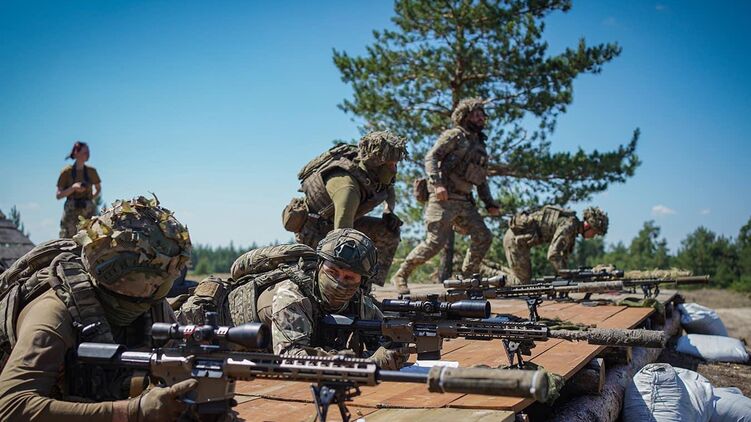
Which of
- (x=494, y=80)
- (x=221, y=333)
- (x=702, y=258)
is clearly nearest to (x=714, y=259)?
(x=702, y=258)

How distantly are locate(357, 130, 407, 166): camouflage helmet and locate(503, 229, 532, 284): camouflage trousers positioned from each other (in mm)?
5657

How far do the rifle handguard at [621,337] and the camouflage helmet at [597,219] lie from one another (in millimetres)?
7310

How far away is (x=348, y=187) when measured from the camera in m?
6.55

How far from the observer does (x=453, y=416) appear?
11.7 ft

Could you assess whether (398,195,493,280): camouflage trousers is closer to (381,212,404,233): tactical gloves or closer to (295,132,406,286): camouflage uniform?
(381,212,404,233): tactical gloves

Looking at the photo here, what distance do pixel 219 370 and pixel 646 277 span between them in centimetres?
877

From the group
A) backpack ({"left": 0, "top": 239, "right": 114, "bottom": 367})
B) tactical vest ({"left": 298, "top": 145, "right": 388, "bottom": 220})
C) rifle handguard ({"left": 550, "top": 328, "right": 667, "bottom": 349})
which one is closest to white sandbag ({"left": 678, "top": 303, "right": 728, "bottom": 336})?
tactical vest ({"left": 298, "top": 145, "right": 388, "bottom": 220})

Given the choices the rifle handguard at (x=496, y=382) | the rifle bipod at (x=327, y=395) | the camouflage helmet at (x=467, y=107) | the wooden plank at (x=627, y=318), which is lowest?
the wooden plank at (x=627, y=318)

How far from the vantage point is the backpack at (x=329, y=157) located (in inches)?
274

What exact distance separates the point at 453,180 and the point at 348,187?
3.95 metres

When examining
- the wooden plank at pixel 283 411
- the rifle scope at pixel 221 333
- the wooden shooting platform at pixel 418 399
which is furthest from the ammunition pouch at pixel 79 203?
the rifle scope at pixel 221 333

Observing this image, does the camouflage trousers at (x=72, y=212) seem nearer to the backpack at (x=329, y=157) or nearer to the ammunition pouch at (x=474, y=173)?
the backpack at (x=329, y=157)

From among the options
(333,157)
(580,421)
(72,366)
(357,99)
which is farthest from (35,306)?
(357,99)

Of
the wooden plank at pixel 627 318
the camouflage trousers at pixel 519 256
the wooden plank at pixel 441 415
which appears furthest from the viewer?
the camouflage trousers at pixel 519 256
